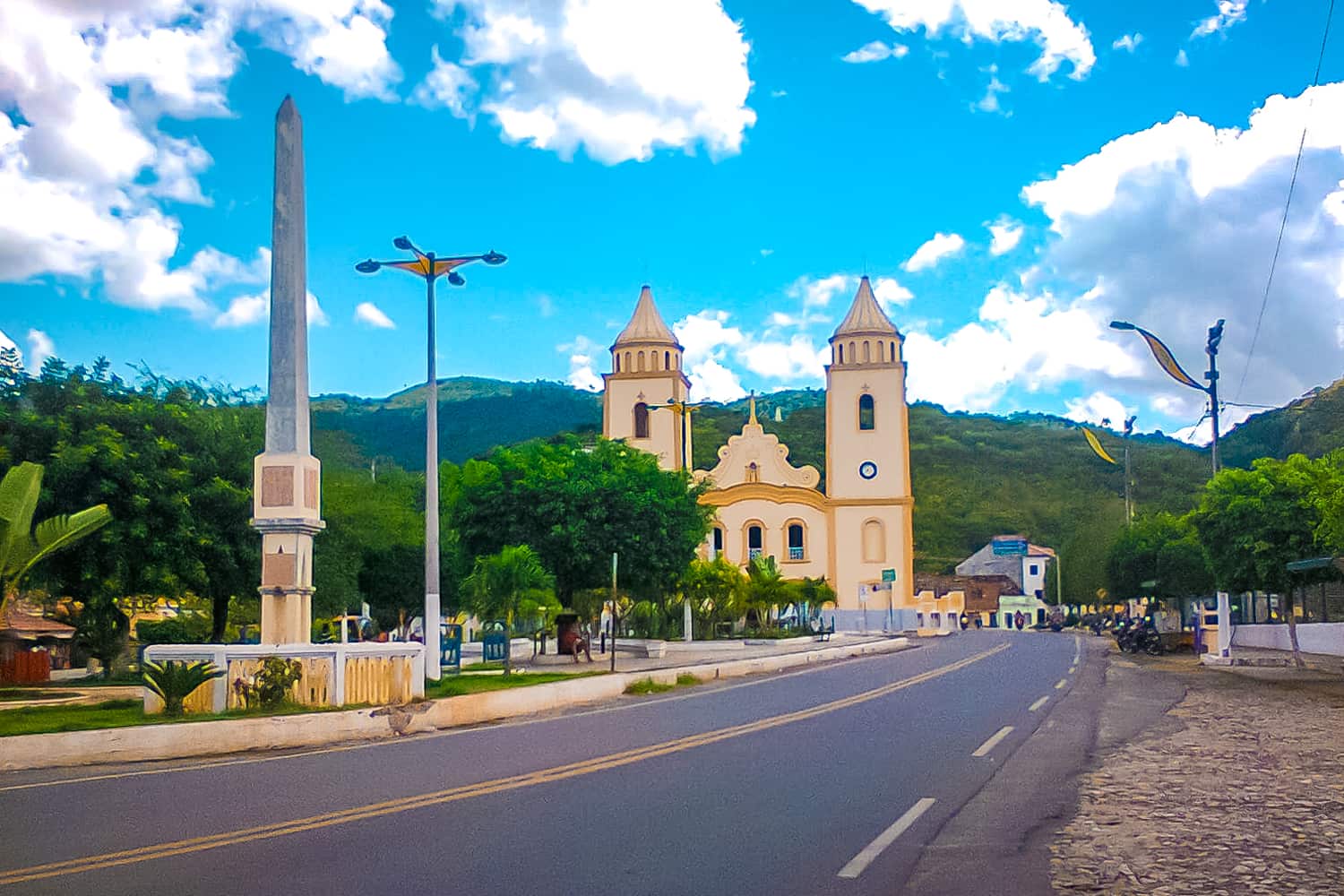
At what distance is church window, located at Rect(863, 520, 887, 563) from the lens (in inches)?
3290

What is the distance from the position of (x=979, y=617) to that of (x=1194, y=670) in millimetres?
90399

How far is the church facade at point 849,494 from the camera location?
83250 mm

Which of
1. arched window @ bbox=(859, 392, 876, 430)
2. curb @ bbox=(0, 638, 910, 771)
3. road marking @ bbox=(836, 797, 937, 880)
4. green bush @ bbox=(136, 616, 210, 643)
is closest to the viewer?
road marking @ bbox=(836, 797, 937, 880)

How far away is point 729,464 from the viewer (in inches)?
3511

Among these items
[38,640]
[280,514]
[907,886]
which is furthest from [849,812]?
[38,640]

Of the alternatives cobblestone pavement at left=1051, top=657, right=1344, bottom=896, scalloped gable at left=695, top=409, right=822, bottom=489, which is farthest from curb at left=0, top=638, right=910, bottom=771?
scalloped gable at left=695, top=409, right=822, bottom=489

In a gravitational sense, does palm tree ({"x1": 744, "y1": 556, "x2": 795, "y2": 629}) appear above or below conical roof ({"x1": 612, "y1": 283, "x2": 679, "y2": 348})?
below

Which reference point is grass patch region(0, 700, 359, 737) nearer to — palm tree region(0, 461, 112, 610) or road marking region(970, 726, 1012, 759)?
palm tree region(0, 461, 112, 610)

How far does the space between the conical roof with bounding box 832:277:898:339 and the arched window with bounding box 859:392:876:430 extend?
4.18 metres

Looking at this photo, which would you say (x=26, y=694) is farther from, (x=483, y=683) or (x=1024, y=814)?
(x=1024, y=814)

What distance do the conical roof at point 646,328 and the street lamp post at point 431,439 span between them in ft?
207

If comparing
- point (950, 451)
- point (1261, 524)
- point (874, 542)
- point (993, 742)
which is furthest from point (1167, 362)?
point (950, 451)

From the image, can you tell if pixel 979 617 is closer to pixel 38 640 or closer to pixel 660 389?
pixel 660 389

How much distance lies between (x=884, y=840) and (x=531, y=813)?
8.96 feet
